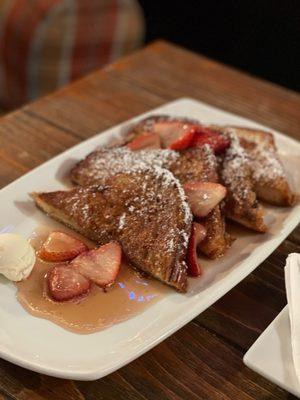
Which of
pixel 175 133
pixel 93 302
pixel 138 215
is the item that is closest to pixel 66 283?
pixel 93 302

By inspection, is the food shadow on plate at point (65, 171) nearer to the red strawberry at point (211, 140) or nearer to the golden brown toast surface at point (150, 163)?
the golden brown toast surface at point (150, 163)

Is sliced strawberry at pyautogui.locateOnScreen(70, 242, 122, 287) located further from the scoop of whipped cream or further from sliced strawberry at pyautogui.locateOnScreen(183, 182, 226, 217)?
sliced strawberry at pyautogui.locateOnScreen(183, 182, 226, 217)

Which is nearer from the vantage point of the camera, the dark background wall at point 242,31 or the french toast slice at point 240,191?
the french toast slice at point 240,191

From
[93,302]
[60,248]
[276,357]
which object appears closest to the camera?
[276,357]

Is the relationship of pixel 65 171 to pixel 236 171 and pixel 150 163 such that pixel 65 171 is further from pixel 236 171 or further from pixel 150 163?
pixel 236 171

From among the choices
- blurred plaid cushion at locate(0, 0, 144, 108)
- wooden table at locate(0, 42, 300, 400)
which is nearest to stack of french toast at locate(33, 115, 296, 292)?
wooden table at locate(0, 42, 300, 400)

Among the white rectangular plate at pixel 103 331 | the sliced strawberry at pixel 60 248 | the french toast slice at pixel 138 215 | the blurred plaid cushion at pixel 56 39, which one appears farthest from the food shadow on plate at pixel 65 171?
the blurred plaid cushion at pixel 56 39
